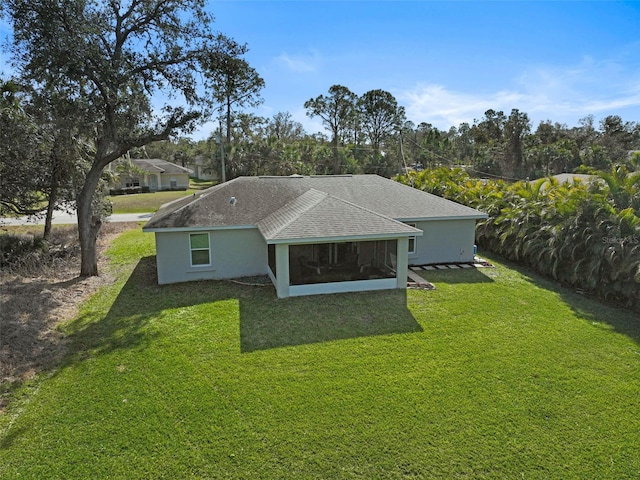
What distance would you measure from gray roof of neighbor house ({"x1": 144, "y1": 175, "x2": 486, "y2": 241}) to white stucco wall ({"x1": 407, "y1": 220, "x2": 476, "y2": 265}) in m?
0.47

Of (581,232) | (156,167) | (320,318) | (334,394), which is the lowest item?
(334,394)

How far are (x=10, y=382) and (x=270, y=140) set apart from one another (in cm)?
3628

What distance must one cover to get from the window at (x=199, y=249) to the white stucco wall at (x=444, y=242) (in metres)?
8.08

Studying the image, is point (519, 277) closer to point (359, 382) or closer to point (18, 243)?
point (359, 382)

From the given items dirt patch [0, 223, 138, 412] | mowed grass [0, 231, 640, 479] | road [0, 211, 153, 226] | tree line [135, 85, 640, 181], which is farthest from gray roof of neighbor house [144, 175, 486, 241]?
tree line [135, 85, 640, 181]

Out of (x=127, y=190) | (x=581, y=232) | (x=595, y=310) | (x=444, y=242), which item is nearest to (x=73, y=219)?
(x=127, y=190)

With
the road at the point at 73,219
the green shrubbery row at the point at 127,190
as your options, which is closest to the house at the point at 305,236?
the road at the point at 73,219

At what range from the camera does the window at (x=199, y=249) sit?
1367cm

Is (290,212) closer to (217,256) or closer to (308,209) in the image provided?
(308,209)

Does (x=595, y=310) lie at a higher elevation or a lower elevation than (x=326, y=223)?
lower

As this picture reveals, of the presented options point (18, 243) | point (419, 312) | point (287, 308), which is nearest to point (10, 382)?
point (287, 308)

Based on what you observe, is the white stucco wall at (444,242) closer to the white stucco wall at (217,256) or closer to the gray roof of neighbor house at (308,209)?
the gray roof of neighbor house at (308,209)

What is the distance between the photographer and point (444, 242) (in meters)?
16.3

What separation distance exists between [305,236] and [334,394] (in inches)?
215
